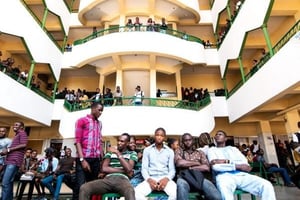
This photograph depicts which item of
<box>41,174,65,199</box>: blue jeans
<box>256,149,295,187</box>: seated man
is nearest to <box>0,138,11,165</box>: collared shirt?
<box>41,174,65,199</box>: blue jeans

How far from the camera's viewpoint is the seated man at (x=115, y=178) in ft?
10.4

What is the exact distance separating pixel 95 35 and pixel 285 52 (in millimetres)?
9196

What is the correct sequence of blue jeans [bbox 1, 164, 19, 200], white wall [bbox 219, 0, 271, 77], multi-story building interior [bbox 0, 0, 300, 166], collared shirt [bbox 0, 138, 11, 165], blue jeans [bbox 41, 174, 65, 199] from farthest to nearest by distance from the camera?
1. multi-story building interior [bbox 0, 0, 300, 166]
2. white wall [bbox 219, 0, 271, 77]
3. blue jeans [bbox 41, 174, 65, 199]
4. collared shirt [bbox 0, 138, 11, 165]
5. blue jeans [bbox 1, 164, 19, 200]

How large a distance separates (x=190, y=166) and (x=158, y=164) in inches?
21.3

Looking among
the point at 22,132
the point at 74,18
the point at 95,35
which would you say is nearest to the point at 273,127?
the point at 95,35

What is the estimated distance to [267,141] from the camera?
11688 millimetres

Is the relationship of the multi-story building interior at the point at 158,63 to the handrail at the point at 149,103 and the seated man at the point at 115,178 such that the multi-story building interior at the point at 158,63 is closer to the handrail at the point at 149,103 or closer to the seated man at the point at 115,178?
the handrail at the point at 149,103

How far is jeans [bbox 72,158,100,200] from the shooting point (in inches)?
→ 141

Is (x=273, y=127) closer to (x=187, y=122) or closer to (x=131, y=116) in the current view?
(x=187, y=122)

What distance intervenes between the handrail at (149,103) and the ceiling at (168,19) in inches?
80.3

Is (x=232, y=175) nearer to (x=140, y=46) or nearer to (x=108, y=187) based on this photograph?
(x=108, y=187)

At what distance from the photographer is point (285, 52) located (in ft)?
21.5

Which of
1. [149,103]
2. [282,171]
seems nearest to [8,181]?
[149,103]

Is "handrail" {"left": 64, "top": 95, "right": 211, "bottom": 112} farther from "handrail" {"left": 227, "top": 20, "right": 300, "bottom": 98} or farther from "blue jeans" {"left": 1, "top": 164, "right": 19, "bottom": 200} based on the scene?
"blue jeans" {"left": 1, "top": 164, "right": 19, "bottom": 200}
